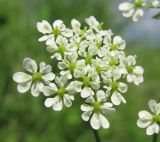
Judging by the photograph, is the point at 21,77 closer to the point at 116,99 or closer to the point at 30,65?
the point at 30,65

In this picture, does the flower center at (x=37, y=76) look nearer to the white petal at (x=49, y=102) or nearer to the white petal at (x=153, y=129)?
the white petal at (x=49, y=102)

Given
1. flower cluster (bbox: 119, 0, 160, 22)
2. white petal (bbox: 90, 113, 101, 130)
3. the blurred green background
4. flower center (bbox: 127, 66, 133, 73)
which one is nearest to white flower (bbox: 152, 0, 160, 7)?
flower cluster (bbox: 119, 0, 160, 22)

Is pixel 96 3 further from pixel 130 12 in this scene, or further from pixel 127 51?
pixel 130 12

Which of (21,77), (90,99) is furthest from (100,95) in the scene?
(21,77)

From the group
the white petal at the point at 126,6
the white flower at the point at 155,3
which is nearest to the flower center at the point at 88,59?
the white flower at the point at 155,3

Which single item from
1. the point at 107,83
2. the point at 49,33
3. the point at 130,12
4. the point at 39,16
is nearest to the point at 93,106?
the point at 107,83
